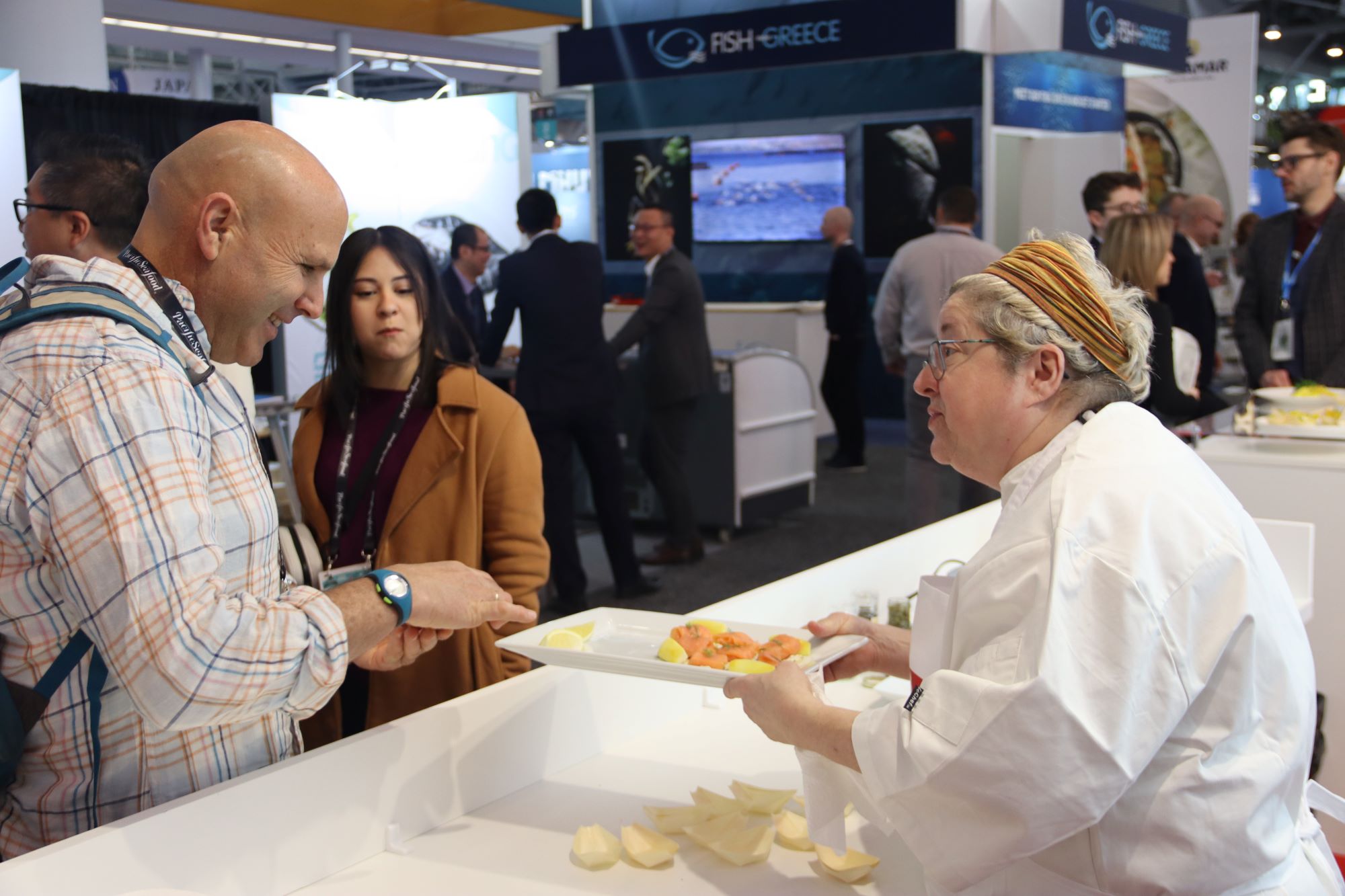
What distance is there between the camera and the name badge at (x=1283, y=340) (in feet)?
16.8

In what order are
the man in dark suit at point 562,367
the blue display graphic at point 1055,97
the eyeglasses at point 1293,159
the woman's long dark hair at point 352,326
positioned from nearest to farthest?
the woman's long dark hair at point 352,326
the eyeglasses at point 1293,159
the man in dark suit at point 562,367
the blue display graphic at point 1055,97

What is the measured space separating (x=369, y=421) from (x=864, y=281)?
6.59 m

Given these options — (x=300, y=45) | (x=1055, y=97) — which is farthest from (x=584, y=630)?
(x=300, y=45)

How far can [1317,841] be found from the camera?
1.58m

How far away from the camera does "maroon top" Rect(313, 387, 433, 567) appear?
2.52 m

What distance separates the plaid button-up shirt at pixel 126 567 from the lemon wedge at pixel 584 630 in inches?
24.0

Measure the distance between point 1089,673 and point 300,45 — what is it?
11456mm

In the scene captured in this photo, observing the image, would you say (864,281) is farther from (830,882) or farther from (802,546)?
(830,882)

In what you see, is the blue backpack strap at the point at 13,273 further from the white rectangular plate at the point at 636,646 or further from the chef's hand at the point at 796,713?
the chef's hand at the point at 796,713

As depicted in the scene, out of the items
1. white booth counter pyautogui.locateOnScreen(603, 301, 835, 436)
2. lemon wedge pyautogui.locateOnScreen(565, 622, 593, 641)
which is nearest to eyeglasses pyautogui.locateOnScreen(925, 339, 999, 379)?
lemon wedge pyautogui.locateOnScreen(565, 622, 593, 641)

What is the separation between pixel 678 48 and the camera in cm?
815

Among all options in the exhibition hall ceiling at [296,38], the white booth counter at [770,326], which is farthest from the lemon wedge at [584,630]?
the white booth counter at [770,326]

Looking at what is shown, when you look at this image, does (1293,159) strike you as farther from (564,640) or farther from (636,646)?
(564,640)

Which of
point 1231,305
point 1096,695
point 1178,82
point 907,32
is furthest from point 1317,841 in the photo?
point 1178,82
